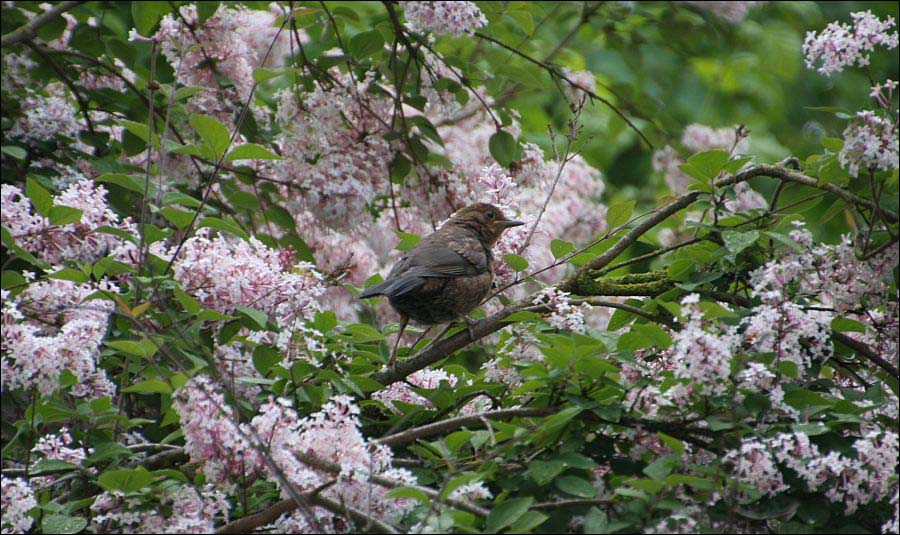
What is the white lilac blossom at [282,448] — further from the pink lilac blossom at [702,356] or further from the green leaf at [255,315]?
the pink lilac blossom at [702,356]

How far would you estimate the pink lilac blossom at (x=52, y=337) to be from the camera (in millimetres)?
2383

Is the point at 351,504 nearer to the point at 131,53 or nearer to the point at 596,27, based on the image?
the point at 131,53

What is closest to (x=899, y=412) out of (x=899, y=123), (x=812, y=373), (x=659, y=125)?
(x=812, y=373)

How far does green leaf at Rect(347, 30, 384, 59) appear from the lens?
4.03 metres

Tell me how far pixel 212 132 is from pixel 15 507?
110cm

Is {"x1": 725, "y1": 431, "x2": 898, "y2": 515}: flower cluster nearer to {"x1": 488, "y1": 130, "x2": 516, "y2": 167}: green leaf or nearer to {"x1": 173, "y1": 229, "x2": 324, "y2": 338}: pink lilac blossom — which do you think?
{"x1": 173, "y1": 229, "x2": 324, "y2": 338}: pink lilac blossom

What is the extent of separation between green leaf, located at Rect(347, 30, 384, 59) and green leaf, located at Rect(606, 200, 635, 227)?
4.59ft

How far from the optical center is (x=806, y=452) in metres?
2.17

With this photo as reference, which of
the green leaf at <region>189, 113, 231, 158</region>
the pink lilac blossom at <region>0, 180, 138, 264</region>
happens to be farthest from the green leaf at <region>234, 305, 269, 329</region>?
the green leaf at <region>189, 113, 231, 158</region>

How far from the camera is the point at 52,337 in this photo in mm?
2598

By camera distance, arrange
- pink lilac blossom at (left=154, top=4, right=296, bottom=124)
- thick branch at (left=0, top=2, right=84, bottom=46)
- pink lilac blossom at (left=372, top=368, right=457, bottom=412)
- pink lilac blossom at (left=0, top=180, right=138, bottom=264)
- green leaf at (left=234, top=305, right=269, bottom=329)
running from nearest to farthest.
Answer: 1. green leaf at (left=234, top=305, right=269, bottom=329)
2. pink lilac blossom at (left=0, top=180, right=138, bottom=264)
3. thick branch at (left=0, top=2, right=84, bottom=46)
4. pink lilac blossom at (left=372, top=368, right=457, bottom=412)
5. pink lilac blossom at (left=154, top=4, right=296, bottom=124)

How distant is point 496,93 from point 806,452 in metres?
2.81

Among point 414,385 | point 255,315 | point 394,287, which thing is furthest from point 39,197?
point 394,287

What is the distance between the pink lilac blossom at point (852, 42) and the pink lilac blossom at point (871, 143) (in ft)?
0.85
